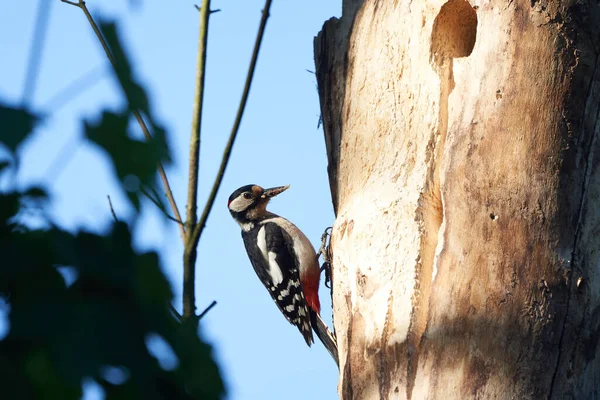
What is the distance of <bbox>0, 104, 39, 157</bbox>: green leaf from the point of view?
1035mm

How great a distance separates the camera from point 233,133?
2.21 metres

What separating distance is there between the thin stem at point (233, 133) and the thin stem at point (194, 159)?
0.07ft

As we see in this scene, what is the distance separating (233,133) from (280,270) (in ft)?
11.0

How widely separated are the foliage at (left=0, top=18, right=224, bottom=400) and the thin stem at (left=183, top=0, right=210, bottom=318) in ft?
1.54

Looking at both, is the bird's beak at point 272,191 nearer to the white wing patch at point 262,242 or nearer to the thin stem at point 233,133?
the white wing patch at point 262,242

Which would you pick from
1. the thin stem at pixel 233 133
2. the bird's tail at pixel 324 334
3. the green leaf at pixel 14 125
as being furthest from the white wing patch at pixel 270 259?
the green leaf at pixel 14 125

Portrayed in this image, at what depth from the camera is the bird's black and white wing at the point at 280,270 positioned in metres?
5.30

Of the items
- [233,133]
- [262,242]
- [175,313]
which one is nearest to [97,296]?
[175,313]

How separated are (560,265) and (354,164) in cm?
108

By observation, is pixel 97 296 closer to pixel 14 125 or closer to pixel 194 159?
pixel 14 125

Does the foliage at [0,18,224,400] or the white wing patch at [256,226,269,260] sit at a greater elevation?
the foliage at [0,18,224,400]

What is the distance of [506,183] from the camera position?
116 inches

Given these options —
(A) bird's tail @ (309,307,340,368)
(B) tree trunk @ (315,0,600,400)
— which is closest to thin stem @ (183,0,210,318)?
(B) tree trunk @ (315,0,600,400)

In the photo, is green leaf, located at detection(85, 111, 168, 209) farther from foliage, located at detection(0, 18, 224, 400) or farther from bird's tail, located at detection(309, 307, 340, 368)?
bird's tail, located at detection(309, 307, 340, 368)
